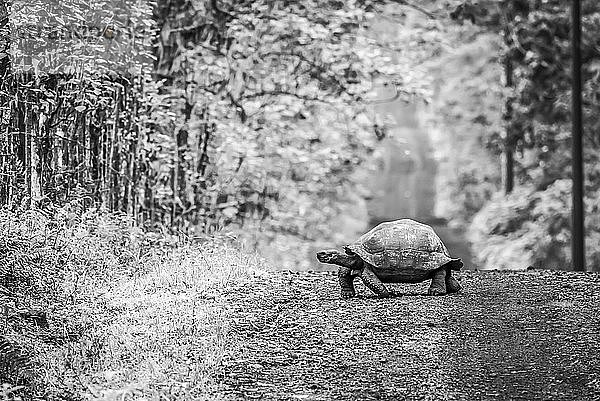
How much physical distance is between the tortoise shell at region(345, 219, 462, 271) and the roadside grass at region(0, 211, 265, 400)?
4.21 ft

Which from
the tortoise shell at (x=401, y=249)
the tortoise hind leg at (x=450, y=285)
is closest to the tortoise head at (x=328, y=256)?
the tortoise shell at (x=401, y=249)

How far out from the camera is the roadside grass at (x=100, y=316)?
623cm

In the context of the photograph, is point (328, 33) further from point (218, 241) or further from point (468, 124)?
point (468, 124)

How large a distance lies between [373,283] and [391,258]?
11.3 inches

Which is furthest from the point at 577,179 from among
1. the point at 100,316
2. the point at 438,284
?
the point at 100,316

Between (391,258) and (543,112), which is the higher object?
(543,112)

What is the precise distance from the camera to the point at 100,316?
7.23 meters

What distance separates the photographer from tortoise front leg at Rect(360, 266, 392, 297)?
8633 mm

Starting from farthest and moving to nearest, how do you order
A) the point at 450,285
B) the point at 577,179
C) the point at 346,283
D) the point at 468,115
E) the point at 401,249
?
the point at 468,115, the point at 577,179, the point at 450,285, the point at 346,283, the point at 401,249

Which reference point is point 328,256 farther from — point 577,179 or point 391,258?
point 577,179

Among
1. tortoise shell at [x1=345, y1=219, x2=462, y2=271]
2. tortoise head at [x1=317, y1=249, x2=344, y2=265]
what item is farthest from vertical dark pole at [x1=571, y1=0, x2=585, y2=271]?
tortoise head at [x1=317, y1=249, x2=344, y2=265]

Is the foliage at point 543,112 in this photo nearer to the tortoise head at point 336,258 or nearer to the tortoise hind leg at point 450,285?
the tortoise hind leg at point 450,285

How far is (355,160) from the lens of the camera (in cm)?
1778

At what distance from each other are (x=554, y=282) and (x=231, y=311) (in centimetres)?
376
